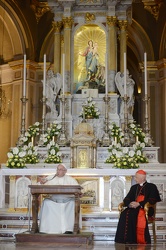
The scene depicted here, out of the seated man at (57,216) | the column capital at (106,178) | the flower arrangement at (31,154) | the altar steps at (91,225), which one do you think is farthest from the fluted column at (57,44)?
the seated man at (57,216)

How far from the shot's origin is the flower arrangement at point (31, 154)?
11266 mm

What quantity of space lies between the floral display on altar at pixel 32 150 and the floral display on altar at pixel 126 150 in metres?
1.19

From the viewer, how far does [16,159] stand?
35.0 ft

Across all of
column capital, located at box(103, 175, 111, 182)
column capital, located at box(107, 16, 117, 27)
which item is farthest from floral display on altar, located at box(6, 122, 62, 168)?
column capital, located at box(107, 16, 117, 27)

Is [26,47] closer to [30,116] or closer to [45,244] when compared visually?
[30,116]

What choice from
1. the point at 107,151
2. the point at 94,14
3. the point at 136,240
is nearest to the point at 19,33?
the point at 94,14

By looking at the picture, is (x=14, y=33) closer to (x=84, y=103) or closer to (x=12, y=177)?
(x=84, y=103)

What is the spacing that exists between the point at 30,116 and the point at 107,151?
724cm

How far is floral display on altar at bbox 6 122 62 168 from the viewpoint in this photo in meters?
10.7

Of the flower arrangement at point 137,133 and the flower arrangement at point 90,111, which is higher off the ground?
the flower arrangement at point 90,111

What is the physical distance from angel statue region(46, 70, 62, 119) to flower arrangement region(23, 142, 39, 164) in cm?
172

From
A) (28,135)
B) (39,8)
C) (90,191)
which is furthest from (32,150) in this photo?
(39,8)

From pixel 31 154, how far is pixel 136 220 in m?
3.84

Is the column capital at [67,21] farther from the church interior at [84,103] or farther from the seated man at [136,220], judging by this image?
the seated man at [136,220]
